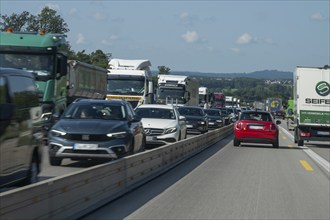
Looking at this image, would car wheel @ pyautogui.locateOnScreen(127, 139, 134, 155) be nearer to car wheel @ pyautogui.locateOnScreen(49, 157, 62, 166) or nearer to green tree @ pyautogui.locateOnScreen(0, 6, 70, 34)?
car wheel @ pyautogui.locateOnScreen(49, 157, 62, 166)

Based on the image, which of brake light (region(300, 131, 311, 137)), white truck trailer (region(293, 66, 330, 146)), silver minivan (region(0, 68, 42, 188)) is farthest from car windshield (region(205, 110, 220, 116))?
silver minivan (region(0, 68, 42, 188))

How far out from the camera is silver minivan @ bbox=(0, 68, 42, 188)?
27.9 ft

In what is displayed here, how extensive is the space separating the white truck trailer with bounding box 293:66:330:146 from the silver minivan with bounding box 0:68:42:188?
767 inches

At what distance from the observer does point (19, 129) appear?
9156 millimetres

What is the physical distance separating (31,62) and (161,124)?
4904 mm

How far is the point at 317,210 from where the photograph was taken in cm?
983

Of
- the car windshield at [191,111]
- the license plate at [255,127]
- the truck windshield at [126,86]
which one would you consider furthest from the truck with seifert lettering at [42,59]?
the car windshield at [191,111]

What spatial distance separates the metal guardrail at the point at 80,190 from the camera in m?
6.54

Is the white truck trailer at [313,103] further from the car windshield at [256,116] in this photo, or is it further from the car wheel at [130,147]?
the car wheel at [130,147]

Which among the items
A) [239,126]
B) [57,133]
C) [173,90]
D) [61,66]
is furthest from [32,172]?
[173,90]

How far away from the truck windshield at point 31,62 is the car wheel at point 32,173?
33.7ft

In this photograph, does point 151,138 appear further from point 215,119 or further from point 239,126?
point 215,119

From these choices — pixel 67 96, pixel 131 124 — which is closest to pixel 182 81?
pixel 67 96

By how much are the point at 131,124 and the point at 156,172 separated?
166 centimetres
